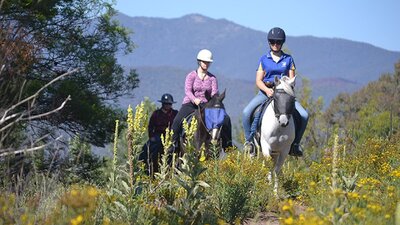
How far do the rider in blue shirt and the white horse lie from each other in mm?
210

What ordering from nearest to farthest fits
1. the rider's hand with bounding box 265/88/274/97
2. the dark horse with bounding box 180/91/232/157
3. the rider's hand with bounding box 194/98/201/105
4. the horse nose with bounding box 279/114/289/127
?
the horse nose with bounding box 279/114/289/127 → the rider's hand with bounding box 265/88/274/97 → the dark horse with bounding box 180/91/232/157 → the rider's hand with bounding box 194/98/201/105

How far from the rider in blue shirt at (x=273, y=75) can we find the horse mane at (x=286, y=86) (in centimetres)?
39

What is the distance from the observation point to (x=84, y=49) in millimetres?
21141

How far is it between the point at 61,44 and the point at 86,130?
8.45 feet

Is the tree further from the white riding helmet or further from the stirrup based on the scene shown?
the stirrup

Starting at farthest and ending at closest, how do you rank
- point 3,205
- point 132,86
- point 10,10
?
point 132,86 → point 10,10 → point 3,205

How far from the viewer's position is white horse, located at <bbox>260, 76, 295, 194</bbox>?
10.9m

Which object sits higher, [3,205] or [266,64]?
[266,64]

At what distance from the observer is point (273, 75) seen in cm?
1169

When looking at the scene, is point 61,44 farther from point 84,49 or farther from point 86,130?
point 86,130

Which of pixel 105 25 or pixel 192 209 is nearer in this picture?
pixel 192 209

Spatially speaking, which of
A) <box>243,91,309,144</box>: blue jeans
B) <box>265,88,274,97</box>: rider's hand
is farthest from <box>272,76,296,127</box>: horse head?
<box>243,91,309,144</box>: blue jeans

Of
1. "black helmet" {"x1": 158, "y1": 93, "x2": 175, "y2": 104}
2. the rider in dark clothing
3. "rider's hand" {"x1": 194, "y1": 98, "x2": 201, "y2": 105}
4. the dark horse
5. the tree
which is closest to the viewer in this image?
the dark horse

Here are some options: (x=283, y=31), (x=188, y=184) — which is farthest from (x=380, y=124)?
(x=188, y=184)
